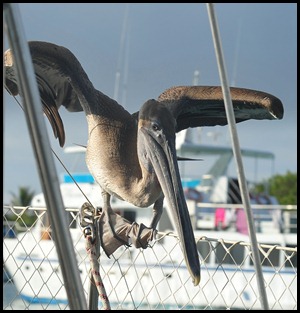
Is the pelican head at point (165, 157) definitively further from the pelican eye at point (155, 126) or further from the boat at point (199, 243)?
the boat at point (199, 243)

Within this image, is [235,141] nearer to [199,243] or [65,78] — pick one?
[65,78]

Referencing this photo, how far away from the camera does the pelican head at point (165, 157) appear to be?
1.50m

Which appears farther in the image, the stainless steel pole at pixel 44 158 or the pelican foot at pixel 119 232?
the pelican foot at pixel 119 232

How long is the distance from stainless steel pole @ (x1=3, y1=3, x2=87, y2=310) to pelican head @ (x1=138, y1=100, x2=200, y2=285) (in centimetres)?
46

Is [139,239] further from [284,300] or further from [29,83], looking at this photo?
[284,300]

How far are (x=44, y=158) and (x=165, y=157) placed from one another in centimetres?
60

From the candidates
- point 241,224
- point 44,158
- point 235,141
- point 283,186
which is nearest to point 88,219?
point 235,141

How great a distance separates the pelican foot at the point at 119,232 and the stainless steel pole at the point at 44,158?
66 cm

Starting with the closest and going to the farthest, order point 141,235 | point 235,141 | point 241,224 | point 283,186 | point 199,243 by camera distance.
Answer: point 235,141 → point 141,235 → point 199,243 → point 241,224 → point 283,186

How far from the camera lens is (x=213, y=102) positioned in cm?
174

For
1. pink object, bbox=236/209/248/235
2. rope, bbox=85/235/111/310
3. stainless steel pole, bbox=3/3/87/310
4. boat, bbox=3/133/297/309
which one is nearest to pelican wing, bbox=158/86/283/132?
rope, bbox=85/235/111/310

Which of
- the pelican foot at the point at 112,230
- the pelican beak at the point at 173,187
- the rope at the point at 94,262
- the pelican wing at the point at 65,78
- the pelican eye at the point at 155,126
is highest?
the pelican wing at the point at 65,78

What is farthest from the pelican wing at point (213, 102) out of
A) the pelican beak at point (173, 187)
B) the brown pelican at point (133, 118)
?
the pelican beak at point (173, 187)

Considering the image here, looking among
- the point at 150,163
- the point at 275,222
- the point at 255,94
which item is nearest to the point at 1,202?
the point at 150,163
